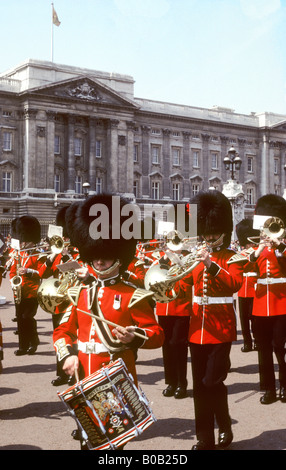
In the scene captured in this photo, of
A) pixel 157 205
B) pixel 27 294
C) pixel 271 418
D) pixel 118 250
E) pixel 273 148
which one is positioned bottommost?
pixel 271 418

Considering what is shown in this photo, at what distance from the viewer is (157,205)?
179 ft

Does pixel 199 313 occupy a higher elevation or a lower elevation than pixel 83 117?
lower

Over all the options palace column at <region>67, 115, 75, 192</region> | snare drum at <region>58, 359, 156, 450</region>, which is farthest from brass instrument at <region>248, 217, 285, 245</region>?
palace column at <region>67, 115, 75, 192</region>

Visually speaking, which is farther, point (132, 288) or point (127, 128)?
point (127, 128)

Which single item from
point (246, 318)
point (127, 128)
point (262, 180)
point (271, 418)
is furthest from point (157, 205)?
point (271, 418)

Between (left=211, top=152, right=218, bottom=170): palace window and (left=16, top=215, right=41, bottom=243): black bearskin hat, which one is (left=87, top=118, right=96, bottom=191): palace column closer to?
(left=211, top=152, right=218, bottom=170): palace window

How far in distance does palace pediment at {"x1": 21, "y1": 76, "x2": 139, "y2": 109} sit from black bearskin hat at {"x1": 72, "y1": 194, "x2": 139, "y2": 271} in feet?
147

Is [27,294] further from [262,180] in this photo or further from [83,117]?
[262,180]

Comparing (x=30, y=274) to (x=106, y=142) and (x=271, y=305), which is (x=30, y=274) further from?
(x=106, y=142)

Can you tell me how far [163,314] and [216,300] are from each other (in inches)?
82.3

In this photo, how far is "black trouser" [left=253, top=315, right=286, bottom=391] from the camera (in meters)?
6.75

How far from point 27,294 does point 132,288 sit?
19.3ft

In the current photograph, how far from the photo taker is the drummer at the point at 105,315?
3.87 metres

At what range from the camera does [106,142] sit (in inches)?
2055
